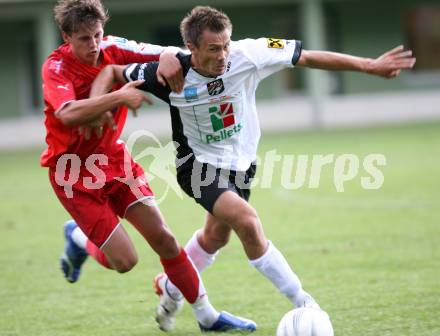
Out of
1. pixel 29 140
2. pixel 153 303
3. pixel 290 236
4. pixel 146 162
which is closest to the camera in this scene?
pixel 153 303

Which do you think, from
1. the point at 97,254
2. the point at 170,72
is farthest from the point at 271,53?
the point at 97,254

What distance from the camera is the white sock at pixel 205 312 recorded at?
5.58m

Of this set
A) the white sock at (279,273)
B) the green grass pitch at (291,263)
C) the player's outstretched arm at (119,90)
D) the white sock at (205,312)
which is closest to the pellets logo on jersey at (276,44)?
the player's outstretched arm at (119,90)

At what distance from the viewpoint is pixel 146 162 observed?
1652cm

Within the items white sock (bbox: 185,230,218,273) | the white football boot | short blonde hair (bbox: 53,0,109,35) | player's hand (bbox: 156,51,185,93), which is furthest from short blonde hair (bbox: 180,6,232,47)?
the white football boot

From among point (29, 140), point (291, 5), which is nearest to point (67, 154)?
point (29, 140)

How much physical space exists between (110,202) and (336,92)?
75.8 feet

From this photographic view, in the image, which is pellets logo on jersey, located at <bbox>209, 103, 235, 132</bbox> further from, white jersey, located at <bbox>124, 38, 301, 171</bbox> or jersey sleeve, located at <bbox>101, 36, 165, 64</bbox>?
jersey sleeve, located at <bbox>101, 36, 165, 64</bbox>

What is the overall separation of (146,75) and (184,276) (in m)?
1.36

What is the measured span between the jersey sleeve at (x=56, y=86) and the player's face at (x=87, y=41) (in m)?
0.17

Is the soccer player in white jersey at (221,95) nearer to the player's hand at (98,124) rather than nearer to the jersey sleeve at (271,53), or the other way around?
the jersey sleeve at (271,53)

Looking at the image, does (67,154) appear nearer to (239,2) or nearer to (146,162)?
(146,162)

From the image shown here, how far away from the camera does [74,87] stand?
17.9 ft

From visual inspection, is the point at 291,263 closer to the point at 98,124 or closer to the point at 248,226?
the point at 248,226
